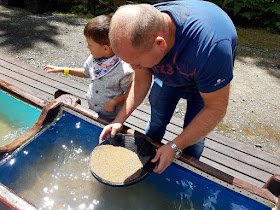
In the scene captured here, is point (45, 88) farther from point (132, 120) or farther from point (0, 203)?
point (0, 203)

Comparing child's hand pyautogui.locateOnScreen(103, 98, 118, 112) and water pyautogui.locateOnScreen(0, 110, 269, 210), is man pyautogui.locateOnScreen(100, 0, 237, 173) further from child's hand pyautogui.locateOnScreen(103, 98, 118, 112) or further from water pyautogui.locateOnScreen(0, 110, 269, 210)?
child's hand pyautogui.locateOnScreen(103, 98, 118, 112)

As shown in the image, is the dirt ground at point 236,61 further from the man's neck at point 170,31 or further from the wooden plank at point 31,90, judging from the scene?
the man's neck at point 170,31

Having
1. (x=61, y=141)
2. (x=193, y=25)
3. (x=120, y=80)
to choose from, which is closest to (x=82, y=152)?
(x=61, y=141)

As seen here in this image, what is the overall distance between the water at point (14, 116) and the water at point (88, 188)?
71cm

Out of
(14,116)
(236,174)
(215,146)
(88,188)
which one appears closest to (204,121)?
(88,188)

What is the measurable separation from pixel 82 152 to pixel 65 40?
11.8ft

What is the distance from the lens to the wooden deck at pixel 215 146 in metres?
2.29

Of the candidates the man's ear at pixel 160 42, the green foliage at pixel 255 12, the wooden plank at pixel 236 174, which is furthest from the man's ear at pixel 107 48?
the green foliage at pixel 255 12

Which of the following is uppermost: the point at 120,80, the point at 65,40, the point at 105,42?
the point at 105,42

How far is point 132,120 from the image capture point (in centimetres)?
279

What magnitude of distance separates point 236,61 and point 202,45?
13.1 feet

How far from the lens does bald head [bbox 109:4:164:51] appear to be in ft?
3.48

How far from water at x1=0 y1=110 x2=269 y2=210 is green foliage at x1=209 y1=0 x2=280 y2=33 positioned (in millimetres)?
5946

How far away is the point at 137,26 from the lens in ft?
3.47
